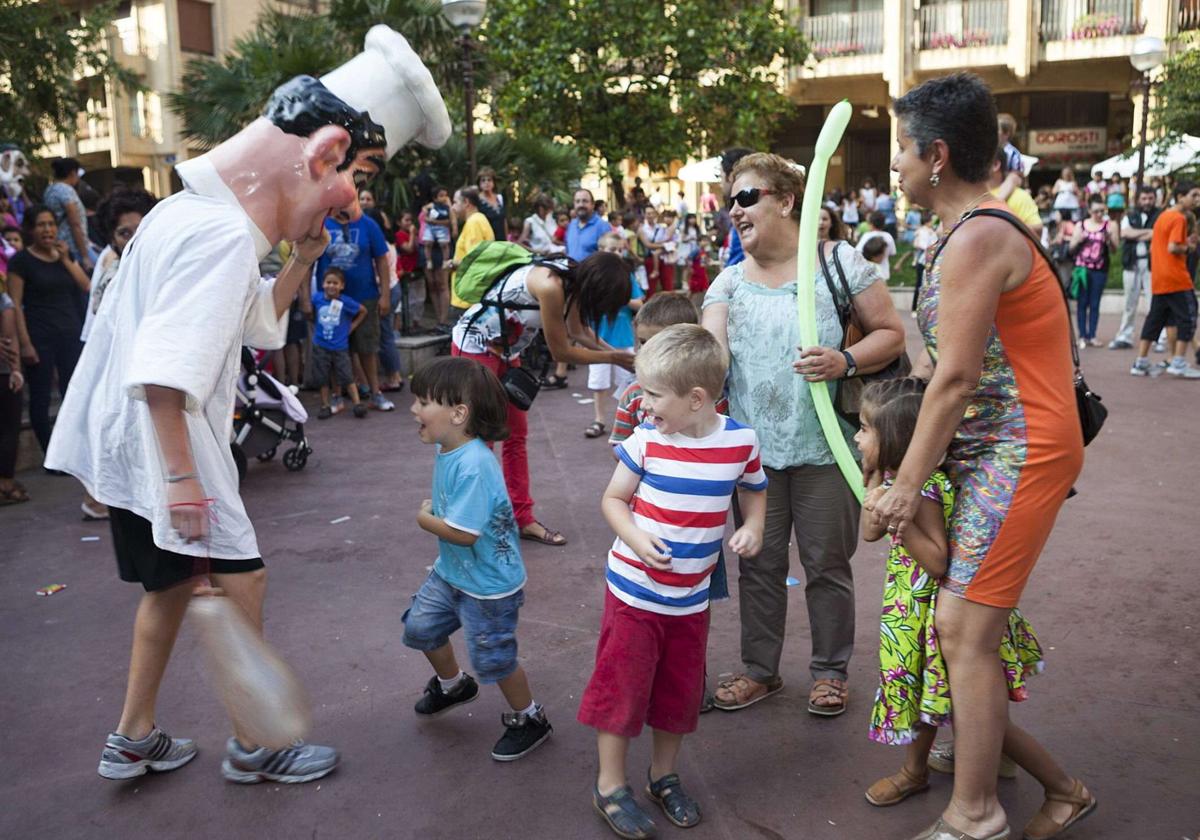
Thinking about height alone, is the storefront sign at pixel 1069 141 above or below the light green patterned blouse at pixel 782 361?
above

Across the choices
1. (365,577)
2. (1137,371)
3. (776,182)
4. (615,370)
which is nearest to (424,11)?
(615,370)

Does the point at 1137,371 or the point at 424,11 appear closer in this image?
the point at 1137,371

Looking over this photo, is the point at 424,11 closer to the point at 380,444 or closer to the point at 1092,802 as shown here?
the point at 380,444

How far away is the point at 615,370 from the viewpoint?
8.78 m

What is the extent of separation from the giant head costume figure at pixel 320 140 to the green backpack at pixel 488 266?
1.98 m

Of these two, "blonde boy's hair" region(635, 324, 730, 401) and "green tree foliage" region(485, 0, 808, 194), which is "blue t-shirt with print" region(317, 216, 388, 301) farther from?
"green tree foliage" region(485, 0, 808, 194)

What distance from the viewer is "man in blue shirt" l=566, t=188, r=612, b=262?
39.4ft

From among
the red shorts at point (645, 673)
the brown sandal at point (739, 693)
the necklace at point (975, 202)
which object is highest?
the necklace at point (975, 202)

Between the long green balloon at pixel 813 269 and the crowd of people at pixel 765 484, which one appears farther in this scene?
the long green balloon at pixel 813 269

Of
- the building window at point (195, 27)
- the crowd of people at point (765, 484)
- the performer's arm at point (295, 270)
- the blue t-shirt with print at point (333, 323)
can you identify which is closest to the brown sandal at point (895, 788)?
the crowd of people at point (765, 484)

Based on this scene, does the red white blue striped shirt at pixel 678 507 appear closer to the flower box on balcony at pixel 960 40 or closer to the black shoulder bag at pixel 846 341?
the black shoulder bag at pixel 846 341

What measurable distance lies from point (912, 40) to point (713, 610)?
26.5m

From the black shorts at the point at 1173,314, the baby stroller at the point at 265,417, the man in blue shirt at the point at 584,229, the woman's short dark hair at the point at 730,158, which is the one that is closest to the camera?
the woman's short dark hair at the point at 730,158

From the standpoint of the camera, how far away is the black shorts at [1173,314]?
10.1 m
